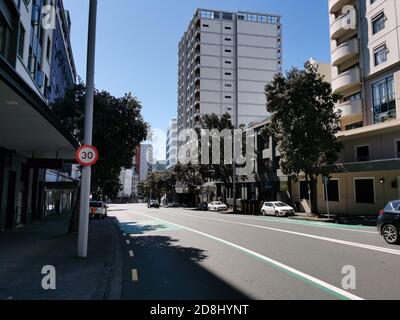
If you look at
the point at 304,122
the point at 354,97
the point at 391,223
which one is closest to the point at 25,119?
the point at 391,223

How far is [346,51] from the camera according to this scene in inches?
1387

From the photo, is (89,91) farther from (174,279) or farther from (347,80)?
(347,80)

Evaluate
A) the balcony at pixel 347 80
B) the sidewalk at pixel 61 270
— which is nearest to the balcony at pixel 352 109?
the balcony at pixel 347 80

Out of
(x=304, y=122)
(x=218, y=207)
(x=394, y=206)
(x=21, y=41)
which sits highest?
(x=21, y=41)

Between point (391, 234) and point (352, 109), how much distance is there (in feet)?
76.0

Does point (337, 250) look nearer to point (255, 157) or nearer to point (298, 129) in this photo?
point (298, 129)

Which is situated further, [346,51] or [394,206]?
[346,51]

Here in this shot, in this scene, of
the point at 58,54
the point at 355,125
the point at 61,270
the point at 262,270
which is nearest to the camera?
the point at 61,270

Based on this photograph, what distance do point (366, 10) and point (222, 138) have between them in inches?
831

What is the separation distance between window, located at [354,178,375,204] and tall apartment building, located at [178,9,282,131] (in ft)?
192

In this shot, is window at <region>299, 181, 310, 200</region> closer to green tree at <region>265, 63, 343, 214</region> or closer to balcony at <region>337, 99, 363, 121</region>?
green tree at <region>265, 63, 343, 214</region>

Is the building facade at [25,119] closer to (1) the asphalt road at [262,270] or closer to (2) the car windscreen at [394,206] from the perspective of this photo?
(1) the asphalt road at [262,270]

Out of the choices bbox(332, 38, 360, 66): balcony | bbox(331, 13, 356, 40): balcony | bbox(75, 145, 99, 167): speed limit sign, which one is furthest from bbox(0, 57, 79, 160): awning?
bbox(331, 13, 356, 40): balcony

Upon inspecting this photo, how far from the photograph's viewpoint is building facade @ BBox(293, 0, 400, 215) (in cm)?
2931
